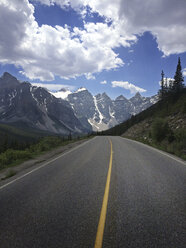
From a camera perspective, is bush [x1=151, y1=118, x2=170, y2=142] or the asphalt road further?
bush [x1=151, y1=118, x2=170, y2=142]

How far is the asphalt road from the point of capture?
122 inches

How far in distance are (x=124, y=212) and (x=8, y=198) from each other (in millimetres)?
3756

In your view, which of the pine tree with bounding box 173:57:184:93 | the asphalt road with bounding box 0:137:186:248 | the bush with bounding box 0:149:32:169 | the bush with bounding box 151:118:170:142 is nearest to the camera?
the asphalt road with bounding box 0:137:186:248

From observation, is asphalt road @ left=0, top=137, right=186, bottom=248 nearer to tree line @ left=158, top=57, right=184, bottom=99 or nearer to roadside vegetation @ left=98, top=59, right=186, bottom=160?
roadside vegetation @ left=98, top=59, right=186, bottom=160

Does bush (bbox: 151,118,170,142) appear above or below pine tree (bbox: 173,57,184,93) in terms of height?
below

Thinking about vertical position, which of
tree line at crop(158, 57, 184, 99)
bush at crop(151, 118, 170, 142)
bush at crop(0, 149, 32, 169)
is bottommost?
bush at crop(0, 149, 32, 169)

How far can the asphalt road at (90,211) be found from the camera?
311 centimetres

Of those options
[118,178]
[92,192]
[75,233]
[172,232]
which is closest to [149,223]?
[172,232]

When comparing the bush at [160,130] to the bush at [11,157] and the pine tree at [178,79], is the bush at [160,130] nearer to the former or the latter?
the bush at [11,157]

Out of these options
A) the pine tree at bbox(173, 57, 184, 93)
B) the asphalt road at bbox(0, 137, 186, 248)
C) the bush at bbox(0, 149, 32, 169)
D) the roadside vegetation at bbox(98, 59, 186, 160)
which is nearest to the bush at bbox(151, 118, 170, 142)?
the roadside vegetation at bbox(98, 59, 186, 160)

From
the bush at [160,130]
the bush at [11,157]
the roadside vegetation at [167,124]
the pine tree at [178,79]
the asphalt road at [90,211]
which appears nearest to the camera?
the asphalt road at [90,211]

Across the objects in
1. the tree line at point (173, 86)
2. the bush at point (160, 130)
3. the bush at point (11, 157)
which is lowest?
the bush at point (11, 157)

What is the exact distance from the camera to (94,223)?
3.61 m

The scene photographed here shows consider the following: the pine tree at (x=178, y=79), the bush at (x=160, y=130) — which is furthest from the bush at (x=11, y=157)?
the pine tree at (x=178, y=79)
